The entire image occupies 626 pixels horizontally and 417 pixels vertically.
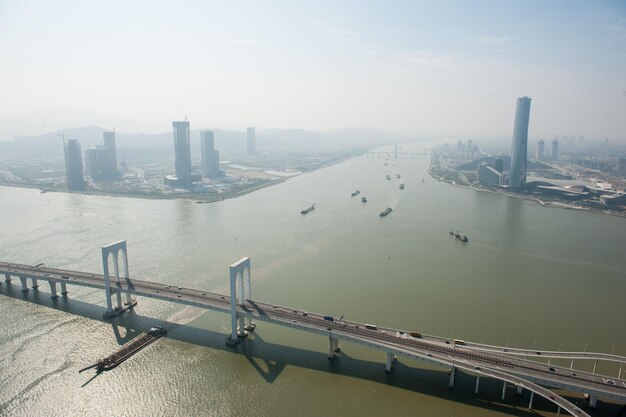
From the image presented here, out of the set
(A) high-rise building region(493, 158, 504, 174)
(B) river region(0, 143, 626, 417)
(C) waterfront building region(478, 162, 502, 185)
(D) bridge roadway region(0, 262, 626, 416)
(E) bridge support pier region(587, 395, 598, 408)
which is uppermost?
(A) high-rise building region(493, 158, 504, 174)

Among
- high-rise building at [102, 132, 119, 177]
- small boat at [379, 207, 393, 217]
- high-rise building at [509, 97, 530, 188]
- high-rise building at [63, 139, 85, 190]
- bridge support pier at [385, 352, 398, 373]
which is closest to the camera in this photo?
bridge support pier at [385, 352, 398, 373]

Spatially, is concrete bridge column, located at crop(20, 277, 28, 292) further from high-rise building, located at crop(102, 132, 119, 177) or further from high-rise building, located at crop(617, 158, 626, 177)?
high-rise building, located at crop(617, 158, 626, 177)

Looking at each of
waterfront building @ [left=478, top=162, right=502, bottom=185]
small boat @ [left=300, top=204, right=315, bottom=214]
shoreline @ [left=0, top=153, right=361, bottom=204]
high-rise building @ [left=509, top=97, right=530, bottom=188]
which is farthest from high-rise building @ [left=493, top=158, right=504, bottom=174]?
shoreline @ [left=0, top=153, right=361, bottom=204]

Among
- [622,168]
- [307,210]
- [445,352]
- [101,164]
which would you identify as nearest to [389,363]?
[445,352]

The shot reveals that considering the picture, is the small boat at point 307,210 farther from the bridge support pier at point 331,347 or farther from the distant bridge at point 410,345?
the bridge support pier at point 331,347

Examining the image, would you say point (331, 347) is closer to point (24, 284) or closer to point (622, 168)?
point (24, 284)

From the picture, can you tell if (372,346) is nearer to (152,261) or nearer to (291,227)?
(152,261)

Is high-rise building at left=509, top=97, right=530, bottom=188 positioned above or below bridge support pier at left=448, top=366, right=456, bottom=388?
above
